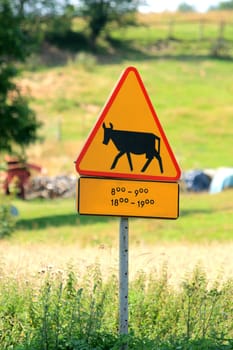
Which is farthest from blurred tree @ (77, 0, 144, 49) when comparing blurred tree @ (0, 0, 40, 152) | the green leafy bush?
the green leafy bush

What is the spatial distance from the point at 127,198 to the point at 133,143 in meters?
0.43

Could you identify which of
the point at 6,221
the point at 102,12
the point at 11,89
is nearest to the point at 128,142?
the point at 6,221

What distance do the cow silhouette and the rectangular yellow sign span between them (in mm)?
136

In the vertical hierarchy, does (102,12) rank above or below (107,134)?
below

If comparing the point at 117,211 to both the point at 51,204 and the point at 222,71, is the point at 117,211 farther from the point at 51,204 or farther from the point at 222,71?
the point at 222,71

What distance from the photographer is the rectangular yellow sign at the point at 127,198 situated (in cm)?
737

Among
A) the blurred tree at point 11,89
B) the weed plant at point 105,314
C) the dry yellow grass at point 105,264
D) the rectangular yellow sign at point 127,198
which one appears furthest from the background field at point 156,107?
the rectangular yellow sign at point 127,198

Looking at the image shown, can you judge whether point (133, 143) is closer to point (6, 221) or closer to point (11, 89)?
point (6, 221)

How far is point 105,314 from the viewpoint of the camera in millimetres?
8391

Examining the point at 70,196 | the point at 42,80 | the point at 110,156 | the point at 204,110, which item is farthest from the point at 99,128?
the point at 42,80

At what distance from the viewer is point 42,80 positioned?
72.3 m

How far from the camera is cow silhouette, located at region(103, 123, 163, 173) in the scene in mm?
7414

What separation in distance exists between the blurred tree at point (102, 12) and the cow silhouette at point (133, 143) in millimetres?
79979

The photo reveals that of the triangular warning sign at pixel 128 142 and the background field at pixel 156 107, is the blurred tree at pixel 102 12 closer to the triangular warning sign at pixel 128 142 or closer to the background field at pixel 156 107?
the background field at pixel 156 107
